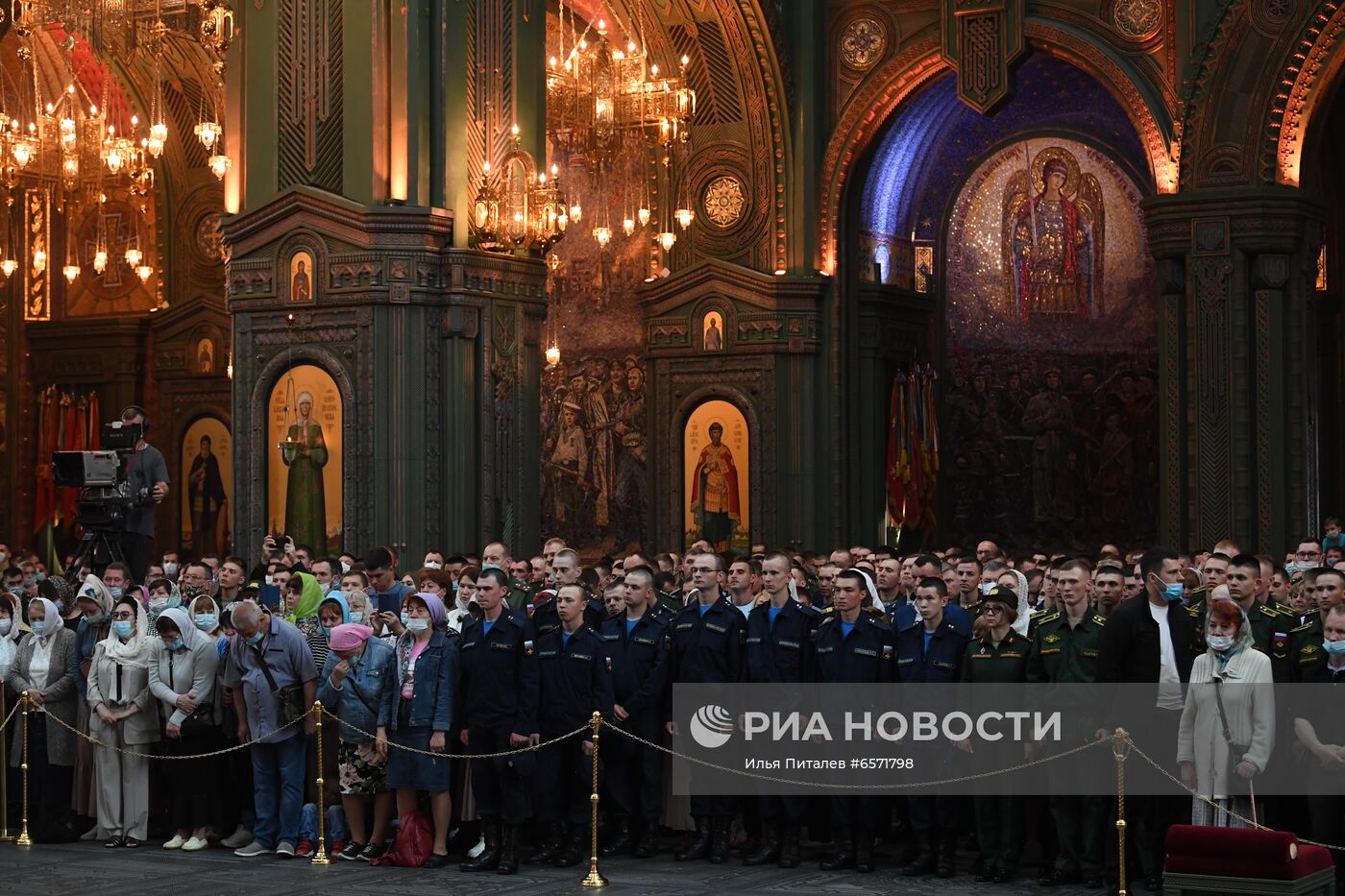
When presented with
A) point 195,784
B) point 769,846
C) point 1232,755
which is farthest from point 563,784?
point 1232,755

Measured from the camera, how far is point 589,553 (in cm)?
2752

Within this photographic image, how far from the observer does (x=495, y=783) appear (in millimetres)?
12102

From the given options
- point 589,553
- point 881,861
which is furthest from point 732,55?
point 881,861

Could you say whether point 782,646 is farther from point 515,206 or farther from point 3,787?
point 515,206

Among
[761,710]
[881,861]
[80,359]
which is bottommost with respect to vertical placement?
[881,861]

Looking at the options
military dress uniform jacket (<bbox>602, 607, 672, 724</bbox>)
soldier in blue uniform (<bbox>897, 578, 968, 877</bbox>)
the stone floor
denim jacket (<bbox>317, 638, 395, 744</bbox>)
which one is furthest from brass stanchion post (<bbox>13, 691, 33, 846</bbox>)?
soldier in blue uniform (<bbox>897, 578, 968, 877</bbox>)

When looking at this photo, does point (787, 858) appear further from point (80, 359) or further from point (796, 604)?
point (80, 359)

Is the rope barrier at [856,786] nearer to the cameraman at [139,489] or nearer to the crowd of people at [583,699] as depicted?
the crowd of people at [583,699]

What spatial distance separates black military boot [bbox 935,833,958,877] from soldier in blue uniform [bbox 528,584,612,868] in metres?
2.08

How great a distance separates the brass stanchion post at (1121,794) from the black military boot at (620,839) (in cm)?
307

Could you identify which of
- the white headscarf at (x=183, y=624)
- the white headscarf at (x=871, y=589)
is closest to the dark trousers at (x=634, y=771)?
the white headscarf at (x=871, y=589)

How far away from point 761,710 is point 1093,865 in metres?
2.12

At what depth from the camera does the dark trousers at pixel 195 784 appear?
12.9m

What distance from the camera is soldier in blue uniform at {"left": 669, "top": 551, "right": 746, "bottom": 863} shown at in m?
12.1
